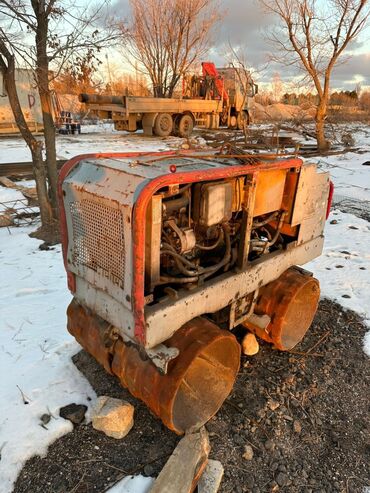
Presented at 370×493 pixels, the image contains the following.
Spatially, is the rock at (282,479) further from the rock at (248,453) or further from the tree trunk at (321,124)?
the tree trunk at (321,124)

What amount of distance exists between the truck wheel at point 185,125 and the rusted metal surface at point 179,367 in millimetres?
15915

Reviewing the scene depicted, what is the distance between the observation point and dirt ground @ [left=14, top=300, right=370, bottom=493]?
232cm

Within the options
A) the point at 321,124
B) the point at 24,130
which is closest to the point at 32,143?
the point at 24,130

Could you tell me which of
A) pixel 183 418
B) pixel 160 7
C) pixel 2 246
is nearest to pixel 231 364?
pixel 183 418

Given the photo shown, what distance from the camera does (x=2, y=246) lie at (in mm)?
5645

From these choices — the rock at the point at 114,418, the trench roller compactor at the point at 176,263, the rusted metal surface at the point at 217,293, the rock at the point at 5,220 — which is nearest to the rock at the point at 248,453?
the trench roller compactor at the point at 176,263

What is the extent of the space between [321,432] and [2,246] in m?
4.96

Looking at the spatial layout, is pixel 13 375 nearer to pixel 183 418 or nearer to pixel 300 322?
pixel 183 418

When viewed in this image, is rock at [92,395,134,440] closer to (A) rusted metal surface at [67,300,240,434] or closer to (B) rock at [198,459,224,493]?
(A) rusted metal surface at [67,300,240,434]

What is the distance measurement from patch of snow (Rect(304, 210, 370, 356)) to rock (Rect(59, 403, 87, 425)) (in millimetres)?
2634

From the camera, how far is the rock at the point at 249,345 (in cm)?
340

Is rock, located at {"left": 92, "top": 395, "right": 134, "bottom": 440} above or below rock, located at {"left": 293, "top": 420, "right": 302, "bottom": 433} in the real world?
above

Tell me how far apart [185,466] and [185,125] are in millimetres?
17163

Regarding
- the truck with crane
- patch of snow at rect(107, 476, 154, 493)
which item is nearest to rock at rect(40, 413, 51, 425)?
patch of snow at rect(107, 476, 154, 493)
